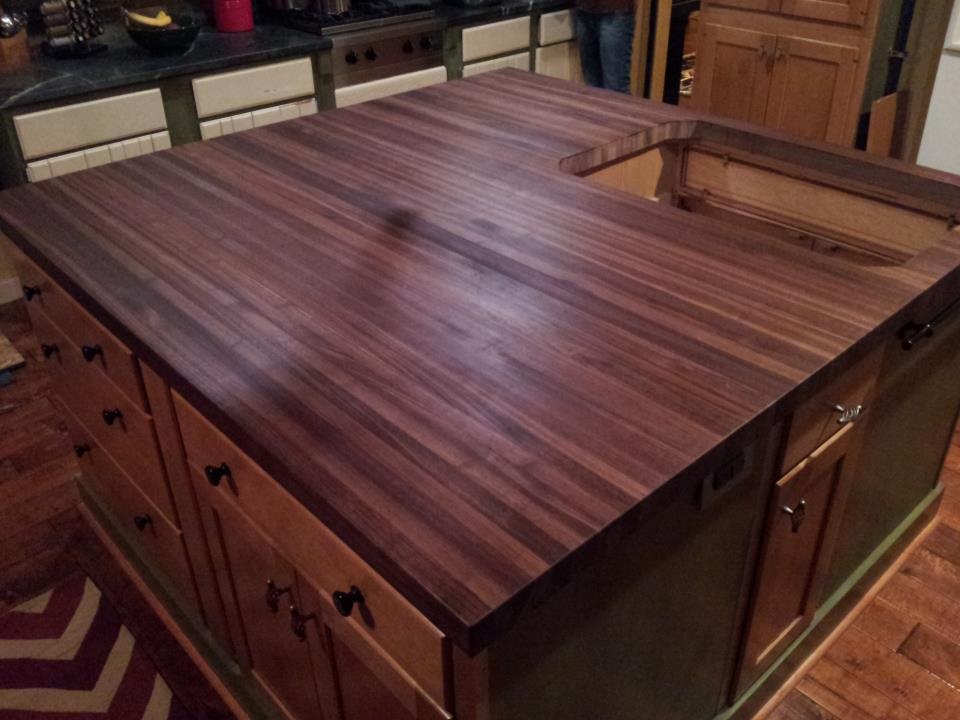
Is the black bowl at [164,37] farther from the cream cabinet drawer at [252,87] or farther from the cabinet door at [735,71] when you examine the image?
the cabinet door at [735,71]

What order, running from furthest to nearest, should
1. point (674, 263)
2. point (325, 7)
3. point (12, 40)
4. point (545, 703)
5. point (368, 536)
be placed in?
point (325, 7), point (12, 40), point (674, 263), point (545, 703), point (368, 536)

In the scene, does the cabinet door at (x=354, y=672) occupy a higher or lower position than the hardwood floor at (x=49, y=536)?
higher

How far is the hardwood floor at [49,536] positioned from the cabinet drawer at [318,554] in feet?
2.17

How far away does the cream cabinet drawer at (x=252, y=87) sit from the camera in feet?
9.20

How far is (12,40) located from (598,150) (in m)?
2.17

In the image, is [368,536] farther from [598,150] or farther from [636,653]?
[598,150]

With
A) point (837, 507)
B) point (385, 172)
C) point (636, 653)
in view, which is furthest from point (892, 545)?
point (385, 172)

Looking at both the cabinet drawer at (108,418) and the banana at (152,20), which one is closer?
the cabinet drawer at (108,418)

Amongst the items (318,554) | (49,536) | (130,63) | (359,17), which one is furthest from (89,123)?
(318,554)

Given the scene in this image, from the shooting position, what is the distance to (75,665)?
5.54 ft

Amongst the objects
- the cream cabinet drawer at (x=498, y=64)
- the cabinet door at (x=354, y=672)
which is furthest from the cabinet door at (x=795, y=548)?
the cream cabinet drawer at (x=498, y=64)

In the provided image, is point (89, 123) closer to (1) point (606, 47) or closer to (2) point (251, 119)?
(2) point (251, 119)

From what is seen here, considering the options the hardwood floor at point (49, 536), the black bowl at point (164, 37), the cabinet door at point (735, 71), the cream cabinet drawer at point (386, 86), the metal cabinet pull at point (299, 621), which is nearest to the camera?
the metal cabinet pull at point (299, 621)

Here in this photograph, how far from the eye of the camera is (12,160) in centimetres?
251
